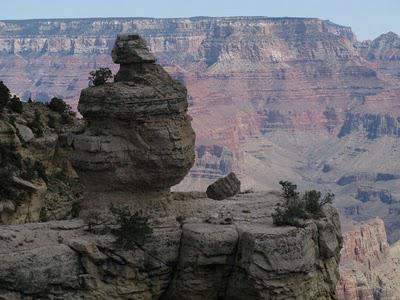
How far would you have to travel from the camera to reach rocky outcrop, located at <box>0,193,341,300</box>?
2064cm

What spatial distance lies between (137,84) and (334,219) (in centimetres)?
628

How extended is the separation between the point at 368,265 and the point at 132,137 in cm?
12736

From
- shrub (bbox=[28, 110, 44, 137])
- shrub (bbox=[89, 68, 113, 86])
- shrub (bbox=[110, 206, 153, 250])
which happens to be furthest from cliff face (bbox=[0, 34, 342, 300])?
shrub (bbox=[28, 110, 44, 137])

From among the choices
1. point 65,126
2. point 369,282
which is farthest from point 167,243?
point 369,282

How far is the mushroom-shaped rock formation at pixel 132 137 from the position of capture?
2247cm

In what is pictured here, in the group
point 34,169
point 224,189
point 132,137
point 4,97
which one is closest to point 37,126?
point 4,97

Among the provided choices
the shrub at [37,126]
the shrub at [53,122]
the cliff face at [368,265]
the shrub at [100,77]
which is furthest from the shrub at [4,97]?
the cliff face at [368,265]

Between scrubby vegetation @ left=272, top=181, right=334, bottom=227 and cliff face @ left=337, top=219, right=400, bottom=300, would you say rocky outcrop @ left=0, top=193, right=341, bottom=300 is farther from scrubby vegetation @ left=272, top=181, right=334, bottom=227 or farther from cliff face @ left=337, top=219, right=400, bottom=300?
cliff face @ left=337, top=219, right=400, bottom=300

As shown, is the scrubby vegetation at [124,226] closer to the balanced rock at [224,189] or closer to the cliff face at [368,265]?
the balanced rock at [224,189]

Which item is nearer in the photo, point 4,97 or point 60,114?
point 4,97

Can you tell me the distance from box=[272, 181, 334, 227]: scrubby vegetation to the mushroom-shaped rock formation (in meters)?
2.84

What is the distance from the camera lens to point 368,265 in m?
145

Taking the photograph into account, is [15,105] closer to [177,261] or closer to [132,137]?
[132,137]

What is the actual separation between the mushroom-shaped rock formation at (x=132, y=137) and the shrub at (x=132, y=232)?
3.91 ft
